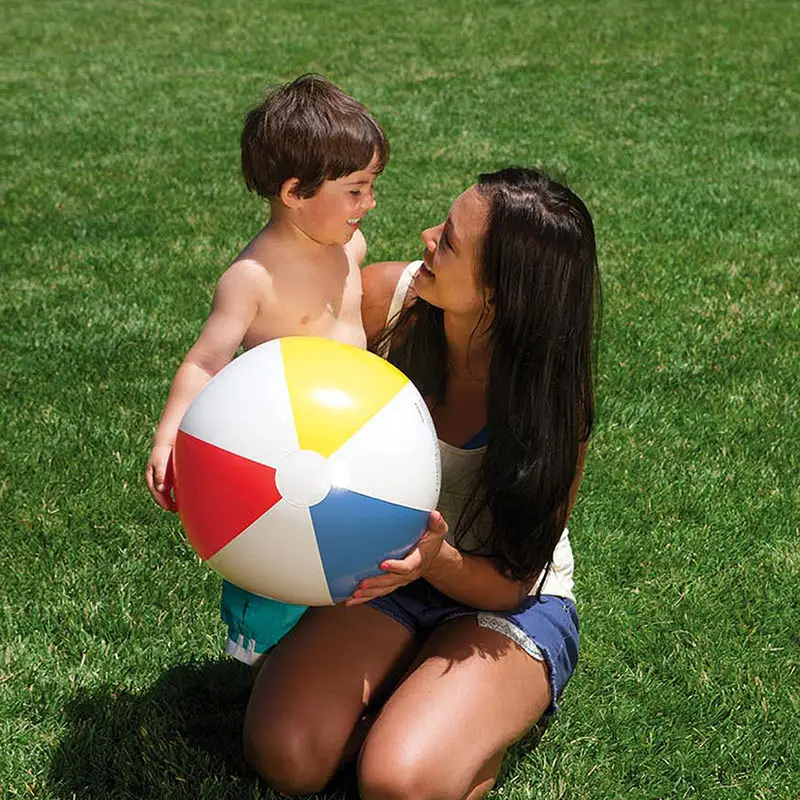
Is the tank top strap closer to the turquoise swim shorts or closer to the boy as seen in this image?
the boy

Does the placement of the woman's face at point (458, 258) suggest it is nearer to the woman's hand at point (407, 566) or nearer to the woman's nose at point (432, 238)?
the woman's nose at point (432, 238)

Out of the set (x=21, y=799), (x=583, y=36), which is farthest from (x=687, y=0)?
(x=21, y=799)

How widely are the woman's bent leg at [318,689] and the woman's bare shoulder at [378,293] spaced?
0.80 metres

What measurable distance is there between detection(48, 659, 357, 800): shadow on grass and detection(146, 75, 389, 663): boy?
1.05 ft

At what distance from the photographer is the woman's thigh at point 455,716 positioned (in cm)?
278

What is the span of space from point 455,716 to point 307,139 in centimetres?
144

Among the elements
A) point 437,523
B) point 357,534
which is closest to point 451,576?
point 437,523

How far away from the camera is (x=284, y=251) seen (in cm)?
318

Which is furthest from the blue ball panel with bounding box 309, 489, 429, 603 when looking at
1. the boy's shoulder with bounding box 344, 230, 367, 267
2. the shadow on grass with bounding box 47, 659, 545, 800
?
the boy's shoulder with bounding box 344, 230, 367, 267

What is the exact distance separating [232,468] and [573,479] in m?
0.90

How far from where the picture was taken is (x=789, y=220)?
23.8 feet

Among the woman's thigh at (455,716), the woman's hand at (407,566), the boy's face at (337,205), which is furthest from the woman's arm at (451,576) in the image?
the boy's face at (337,205)

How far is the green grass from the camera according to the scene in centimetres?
322

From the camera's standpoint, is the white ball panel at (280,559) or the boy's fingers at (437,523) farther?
the boy's fingers at (437,523)
